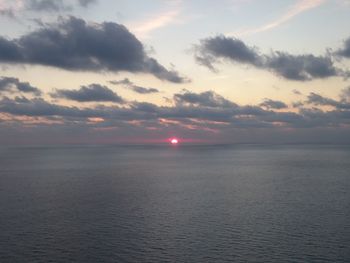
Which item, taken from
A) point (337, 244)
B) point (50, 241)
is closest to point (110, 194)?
point (50, 241)

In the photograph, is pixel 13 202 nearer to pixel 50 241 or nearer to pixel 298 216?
pixel 50 241

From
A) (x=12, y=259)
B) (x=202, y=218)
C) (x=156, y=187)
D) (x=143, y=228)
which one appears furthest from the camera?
(x=156, y=187)

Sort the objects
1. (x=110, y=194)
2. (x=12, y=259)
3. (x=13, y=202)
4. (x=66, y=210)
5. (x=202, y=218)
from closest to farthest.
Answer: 1. (x=12, y=259)
2. (x=202, y=218)
3. (x=66, y=210)
4. (x=13, y=202)
5. (x=110, y=194)

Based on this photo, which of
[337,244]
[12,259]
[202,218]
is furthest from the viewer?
[202,218]

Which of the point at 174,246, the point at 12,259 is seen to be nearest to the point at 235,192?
the point at 174,246

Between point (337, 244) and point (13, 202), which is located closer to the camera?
point (337, 244)

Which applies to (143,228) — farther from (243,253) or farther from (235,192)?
(235,192)

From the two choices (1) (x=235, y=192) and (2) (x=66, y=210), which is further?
(1) (x=235, y=192)

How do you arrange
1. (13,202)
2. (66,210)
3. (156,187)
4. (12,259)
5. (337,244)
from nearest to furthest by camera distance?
1. (12,259)
2. (337,244)
3. (66,210)
4. (13,202)
5. (156,187)
